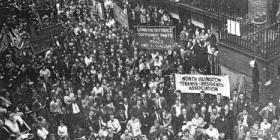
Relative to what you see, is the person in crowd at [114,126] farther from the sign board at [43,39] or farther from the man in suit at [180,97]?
the sign board at [43,39]

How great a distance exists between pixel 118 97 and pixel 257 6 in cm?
600

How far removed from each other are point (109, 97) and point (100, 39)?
574 centimetres

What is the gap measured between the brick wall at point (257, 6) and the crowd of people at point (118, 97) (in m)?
2.01

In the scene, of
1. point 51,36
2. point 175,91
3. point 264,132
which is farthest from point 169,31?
point 51,36

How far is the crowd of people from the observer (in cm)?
1553

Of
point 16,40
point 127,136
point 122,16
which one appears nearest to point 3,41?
point 16,40

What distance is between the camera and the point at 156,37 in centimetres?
1781

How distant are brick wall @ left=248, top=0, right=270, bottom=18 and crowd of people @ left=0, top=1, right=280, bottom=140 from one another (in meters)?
2.01

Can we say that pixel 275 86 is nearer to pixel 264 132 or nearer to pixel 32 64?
pixel 264 132

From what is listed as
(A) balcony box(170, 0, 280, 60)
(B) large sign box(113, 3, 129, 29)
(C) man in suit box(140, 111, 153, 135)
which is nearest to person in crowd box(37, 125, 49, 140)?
(C) man in suit box(140, 111, 153, 135)

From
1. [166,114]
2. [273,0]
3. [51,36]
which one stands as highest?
[273,0]

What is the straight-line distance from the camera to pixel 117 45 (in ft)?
69.1

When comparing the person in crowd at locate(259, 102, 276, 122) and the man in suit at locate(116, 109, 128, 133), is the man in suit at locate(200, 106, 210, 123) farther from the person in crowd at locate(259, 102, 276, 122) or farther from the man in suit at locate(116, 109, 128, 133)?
the man in suit at locate(116, 109, 128, 133)

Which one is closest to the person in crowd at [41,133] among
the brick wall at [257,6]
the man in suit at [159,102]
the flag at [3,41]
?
the man in suit at [159,102]
